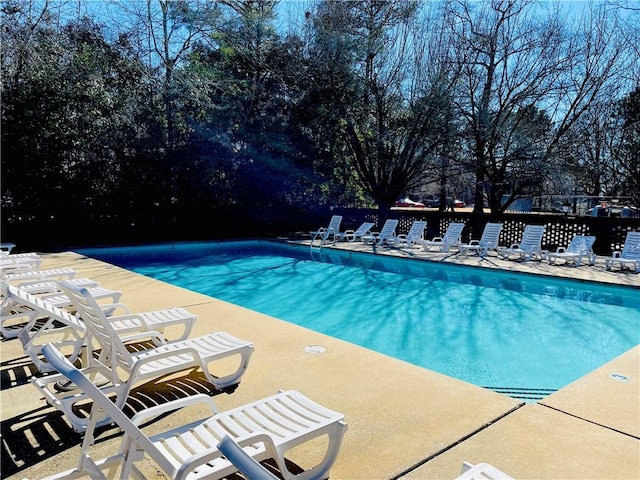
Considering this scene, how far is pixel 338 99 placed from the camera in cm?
1531

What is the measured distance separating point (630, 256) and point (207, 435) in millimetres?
9999

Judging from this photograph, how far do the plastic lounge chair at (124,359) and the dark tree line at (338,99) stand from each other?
36.4 ft

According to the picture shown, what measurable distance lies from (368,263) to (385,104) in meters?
6.94

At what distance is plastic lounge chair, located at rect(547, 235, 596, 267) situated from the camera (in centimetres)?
932

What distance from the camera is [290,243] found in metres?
13.5

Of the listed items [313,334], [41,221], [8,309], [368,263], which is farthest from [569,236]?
[41,221]

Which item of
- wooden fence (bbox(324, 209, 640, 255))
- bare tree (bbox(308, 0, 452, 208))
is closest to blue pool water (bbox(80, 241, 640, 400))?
wooden fence (bbox(324, 209, 640, 255))

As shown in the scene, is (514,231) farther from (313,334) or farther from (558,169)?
(313,334)

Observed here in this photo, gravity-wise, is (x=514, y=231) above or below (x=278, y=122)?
below

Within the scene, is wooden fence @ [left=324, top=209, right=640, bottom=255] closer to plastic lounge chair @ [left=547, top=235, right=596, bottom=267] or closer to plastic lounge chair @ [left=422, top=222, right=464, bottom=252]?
plastic lounge chair @ [left=547, top=235, right=596, bottom=267]

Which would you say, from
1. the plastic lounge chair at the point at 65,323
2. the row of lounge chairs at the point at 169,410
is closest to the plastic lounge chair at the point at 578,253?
the row of lounge chairs at the point at 169,410

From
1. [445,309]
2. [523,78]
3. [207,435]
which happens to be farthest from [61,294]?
A: [523,78]

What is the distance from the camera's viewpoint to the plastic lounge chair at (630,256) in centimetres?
876

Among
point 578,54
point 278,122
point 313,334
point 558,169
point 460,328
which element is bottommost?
point 460,328
